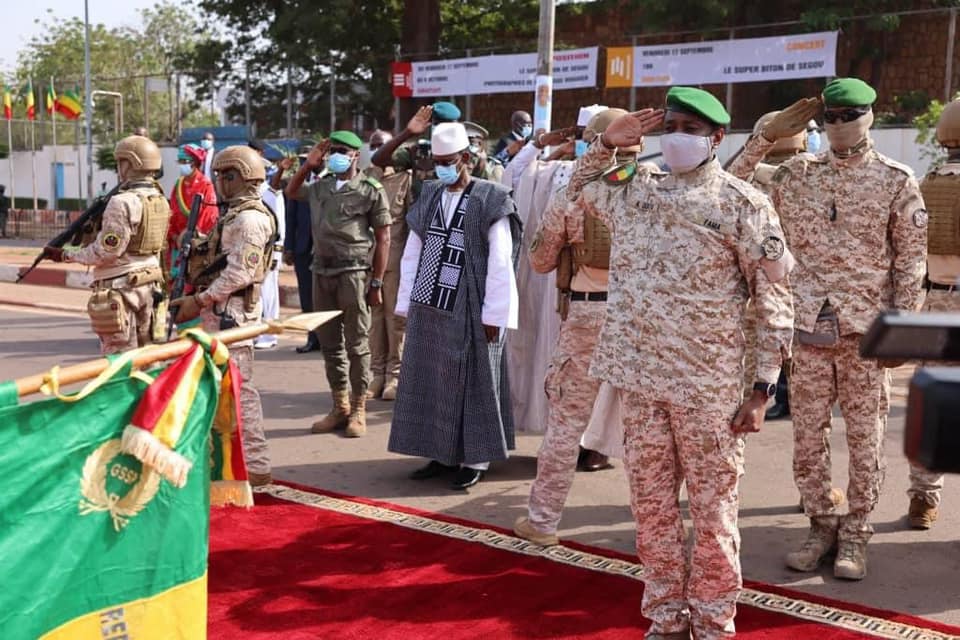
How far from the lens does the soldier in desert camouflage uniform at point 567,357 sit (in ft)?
16.5

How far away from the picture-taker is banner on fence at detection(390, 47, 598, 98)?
19.8 metres

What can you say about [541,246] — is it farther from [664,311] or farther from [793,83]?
[793,83]

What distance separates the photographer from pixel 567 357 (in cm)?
512

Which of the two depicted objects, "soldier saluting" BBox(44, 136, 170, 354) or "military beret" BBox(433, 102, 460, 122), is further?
"military beret" BBox(433, 102, 460, 122)

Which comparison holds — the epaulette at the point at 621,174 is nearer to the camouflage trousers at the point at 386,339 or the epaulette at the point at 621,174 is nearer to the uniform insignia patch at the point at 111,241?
the uniform insignia patch at the point at 111,241

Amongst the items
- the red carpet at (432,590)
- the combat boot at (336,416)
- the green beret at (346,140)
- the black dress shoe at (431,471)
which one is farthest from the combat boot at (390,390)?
the red carpet at (432,590)

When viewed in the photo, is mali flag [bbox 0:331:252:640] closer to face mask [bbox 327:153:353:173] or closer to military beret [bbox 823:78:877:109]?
military beret [bbox 823:78:877:109]

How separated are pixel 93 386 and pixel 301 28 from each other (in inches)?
890

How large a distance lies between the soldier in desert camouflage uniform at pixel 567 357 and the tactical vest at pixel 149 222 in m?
2.53

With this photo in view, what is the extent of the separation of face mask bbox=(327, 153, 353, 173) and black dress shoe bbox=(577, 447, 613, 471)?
8.53ft

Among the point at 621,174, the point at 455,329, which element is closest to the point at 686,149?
the point at 621,174

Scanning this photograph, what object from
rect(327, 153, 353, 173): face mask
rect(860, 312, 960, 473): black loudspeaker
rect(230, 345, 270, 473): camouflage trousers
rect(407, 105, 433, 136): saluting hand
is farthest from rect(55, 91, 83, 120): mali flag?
rect(860, 312, 960, 473): black loudspeaker

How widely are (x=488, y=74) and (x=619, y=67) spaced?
9.50 feet

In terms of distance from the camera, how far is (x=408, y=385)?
238 inches
